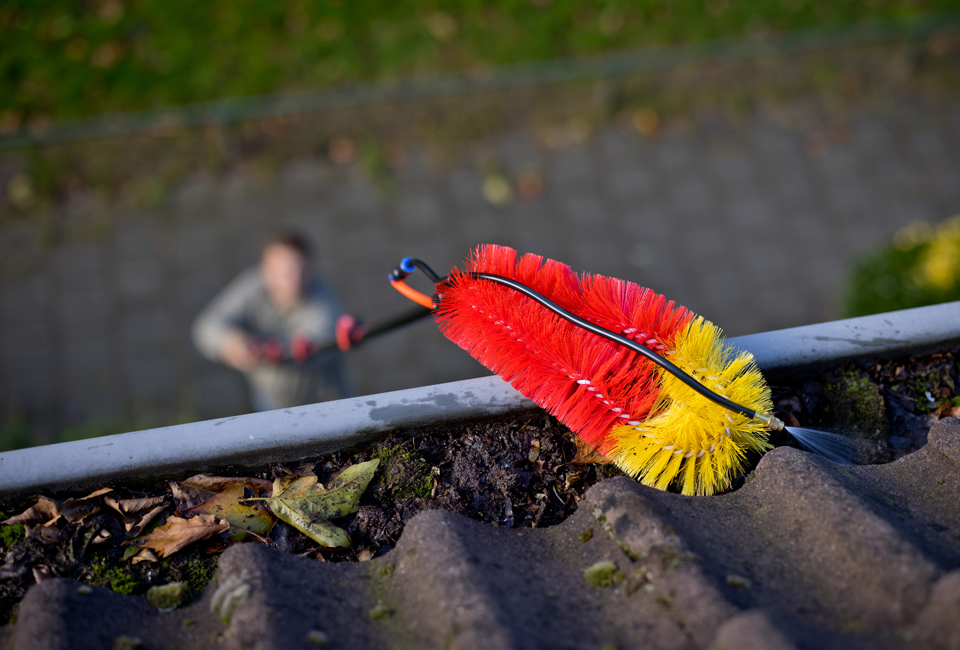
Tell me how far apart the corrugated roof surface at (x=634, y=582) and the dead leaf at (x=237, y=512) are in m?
0.18

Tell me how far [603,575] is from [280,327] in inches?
125

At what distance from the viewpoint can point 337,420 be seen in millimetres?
1501

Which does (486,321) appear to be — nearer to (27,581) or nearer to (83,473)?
(83,473)

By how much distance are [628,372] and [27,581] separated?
1379mm

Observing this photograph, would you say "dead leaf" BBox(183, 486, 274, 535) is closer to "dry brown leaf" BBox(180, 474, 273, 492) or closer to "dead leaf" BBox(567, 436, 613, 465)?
"dry brown leaf" BBox(180, 474, 273, 492)

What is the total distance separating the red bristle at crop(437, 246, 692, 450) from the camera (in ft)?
4.73

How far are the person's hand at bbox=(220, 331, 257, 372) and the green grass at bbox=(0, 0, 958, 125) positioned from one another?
8.81 feet

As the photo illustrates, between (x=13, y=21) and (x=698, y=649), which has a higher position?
(x=13, y=21)

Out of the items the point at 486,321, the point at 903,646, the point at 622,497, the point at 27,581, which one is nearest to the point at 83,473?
the point at 27,581

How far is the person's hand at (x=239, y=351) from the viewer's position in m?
3.75

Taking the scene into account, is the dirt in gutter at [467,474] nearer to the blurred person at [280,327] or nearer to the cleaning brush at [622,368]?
the cleaning brush at [622,368]

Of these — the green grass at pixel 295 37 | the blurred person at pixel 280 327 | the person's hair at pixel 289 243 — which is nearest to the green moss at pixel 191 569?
the blurred person at pixel 280 327

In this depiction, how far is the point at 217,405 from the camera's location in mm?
4508

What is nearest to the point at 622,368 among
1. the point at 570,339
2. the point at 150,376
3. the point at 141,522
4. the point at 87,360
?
the point at 570,339
